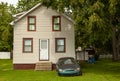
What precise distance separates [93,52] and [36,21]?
31221 millimetres

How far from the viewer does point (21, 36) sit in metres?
38.3

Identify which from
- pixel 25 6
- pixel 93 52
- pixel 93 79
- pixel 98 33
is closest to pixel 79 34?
pixel 93 52

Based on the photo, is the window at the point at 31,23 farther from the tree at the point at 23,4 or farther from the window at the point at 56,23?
the tree at the point at 23,4

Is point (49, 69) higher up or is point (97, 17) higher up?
point (97, 17)

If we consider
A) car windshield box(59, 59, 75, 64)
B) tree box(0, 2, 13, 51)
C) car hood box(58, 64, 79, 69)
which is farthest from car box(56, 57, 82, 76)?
tree box(0, 2, 13, 51)

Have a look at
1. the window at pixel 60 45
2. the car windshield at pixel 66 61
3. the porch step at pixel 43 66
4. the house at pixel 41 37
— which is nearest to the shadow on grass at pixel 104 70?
the car windshield at pixel 66 61

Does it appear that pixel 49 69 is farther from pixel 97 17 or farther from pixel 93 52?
pixel 93 52

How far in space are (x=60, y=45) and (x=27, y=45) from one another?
3620mm

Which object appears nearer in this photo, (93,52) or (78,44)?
(78,44)

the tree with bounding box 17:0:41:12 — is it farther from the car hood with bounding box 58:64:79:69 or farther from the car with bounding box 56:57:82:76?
the car hood with bounding box 58:64:79:69

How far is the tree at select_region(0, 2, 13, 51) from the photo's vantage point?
6688 cm

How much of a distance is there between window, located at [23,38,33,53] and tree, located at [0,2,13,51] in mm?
27905

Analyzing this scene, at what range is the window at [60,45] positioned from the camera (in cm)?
3828

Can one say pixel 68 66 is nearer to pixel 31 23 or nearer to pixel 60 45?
pixel 60 45
